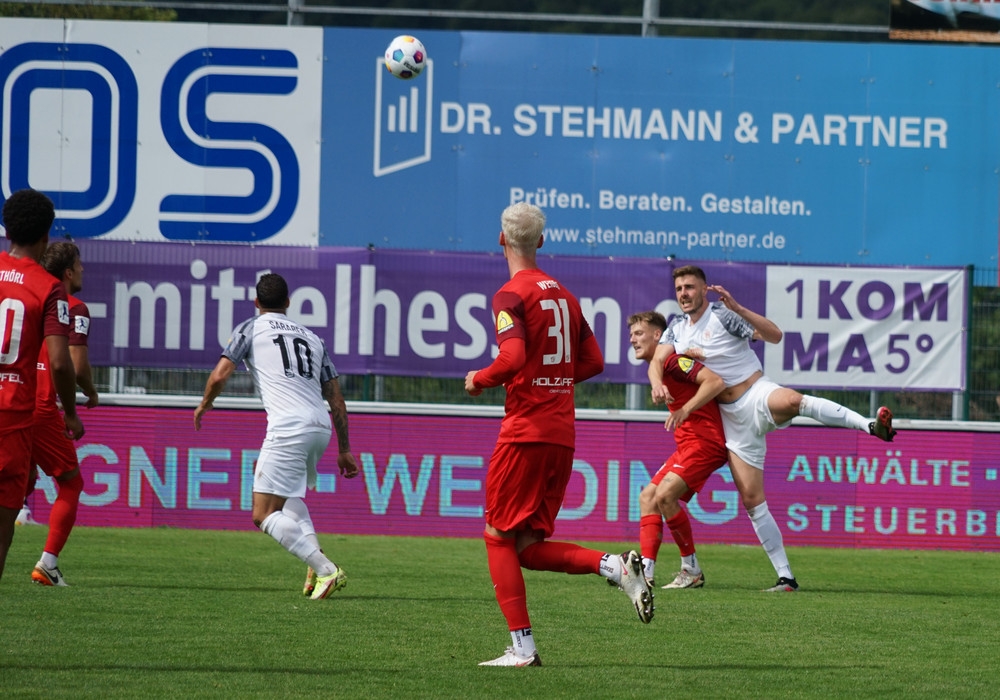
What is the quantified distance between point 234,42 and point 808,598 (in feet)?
30.0

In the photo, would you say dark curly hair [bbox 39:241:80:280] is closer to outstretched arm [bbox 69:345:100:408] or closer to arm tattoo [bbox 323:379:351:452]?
outstretched arm [bbox 69:345:100:408]

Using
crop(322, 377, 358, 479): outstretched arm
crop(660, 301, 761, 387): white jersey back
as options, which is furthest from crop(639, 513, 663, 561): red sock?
crop(322, 377, 358, 479): outstretched arm

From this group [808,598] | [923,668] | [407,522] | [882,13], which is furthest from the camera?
[882,13]

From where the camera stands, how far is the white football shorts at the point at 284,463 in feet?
27.3

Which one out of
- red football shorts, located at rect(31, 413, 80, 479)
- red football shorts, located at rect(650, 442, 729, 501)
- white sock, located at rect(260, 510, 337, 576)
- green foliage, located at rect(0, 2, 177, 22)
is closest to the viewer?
white sock, located at rect(260, 510, 337, 576)

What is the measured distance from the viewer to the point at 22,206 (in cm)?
556

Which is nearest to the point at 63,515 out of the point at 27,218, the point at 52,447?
the point at 52,447

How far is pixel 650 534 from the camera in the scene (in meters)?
9.16

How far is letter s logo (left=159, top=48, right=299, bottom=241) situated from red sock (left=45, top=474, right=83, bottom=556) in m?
5.99

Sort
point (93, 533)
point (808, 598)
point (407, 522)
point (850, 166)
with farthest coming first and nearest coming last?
point (850, 166) → point (407, 522) → point (93, 533) → point (808, 598)

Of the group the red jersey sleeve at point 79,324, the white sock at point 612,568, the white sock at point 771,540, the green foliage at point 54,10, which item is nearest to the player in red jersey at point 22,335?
the white sock at point 612,568

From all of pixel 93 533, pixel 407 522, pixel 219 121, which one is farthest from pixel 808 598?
pixel 219 121

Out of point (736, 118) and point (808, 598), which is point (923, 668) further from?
point (736, 118)

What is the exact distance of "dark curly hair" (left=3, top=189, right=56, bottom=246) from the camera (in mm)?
5559
